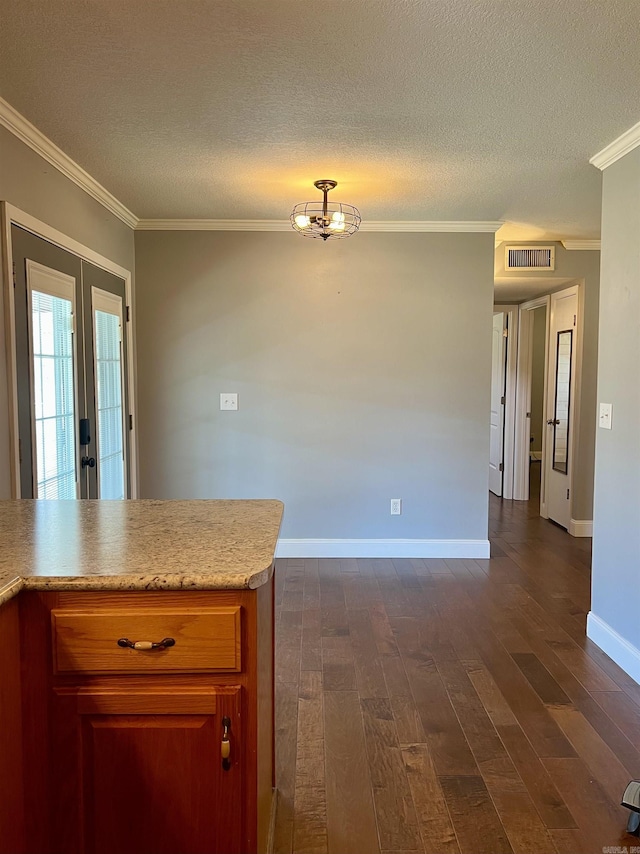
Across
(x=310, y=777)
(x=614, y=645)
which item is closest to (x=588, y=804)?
(x=310, y=777)

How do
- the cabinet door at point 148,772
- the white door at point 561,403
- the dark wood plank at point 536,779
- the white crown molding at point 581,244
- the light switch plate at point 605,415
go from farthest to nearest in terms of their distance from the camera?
the white door at point 561,403 → the white crown molding at point 581,244 → the light switch plate at point 605,415 → the dark wood plank at point 536,779 → the cabinet door at point 148,772

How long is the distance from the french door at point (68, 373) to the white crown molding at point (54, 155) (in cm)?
41

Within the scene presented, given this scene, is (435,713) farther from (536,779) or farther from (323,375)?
(323,375)

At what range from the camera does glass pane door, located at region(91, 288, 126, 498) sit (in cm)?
340

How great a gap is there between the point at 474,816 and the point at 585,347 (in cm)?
401

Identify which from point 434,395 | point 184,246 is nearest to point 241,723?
point 434,395

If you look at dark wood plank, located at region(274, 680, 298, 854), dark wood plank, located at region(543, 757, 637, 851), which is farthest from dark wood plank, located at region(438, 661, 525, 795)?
dark wood plank, located at region(274, 680, 298, 854)

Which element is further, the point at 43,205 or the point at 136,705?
the point at 43,205

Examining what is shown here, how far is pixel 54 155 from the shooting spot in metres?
2.74

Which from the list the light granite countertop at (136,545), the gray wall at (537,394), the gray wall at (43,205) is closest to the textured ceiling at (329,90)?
the gray wall at (43,205)

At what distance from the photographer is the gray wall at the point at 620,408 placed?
8.52 feet

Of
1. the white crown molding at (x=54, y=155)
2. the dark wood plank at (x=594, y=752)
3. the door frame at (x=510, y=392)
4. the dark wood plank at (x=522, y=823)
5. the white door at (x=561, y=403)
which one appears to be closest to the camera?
the dark wood plank at (x=522, y=823)

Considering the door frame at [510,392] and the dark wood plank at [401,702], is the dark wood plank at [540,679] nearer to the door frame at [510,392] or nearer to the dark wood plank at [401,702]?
the dark wood plank at [401,702]

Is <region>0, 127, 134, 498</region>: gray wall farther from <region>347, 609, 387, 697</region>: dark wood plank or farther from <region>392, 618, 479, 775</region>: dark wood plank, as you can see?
<region>392, 618, 479, 775</region>: dark wood plank
